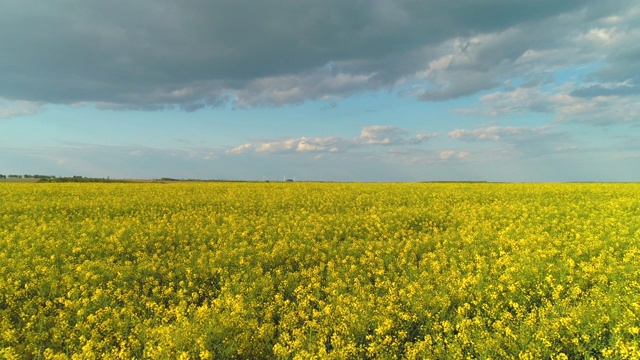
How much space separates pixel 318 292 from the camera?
309 inches

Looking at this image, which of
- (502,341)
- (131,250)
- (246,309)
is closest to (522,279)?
(502,341)

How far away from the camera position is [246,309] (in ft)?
22.5

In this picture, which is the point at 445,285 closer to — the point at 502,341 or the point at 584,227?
the point at 502,341

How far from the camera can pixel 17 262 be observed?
9648 millimetres

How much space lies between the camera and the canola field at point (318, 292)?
575 cm

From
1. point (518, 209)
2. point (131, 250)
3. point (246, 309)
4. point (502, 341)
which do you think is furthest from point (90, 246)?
point (518, 209)

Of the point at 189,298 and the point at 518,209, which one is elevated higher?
the point at 518,209

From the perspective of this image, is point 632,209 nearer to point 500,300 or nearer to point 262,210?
point 500,300

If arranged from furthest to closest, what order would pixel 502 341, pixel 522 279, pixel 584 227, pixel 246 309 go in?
pixel 584 227
pixel 522 279
pixel 246 309
pixel 502 341

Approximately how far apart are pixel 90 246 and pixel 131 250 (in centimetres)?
121

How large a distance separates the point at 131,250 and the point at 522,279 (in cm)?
1026

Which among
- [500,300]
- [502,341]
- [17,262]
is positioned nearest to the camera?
[502,341]

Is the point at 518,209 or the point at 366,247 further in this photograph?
the point at 518,209

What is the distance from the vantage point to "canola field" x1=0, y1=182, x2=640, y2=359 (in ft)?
18.9
